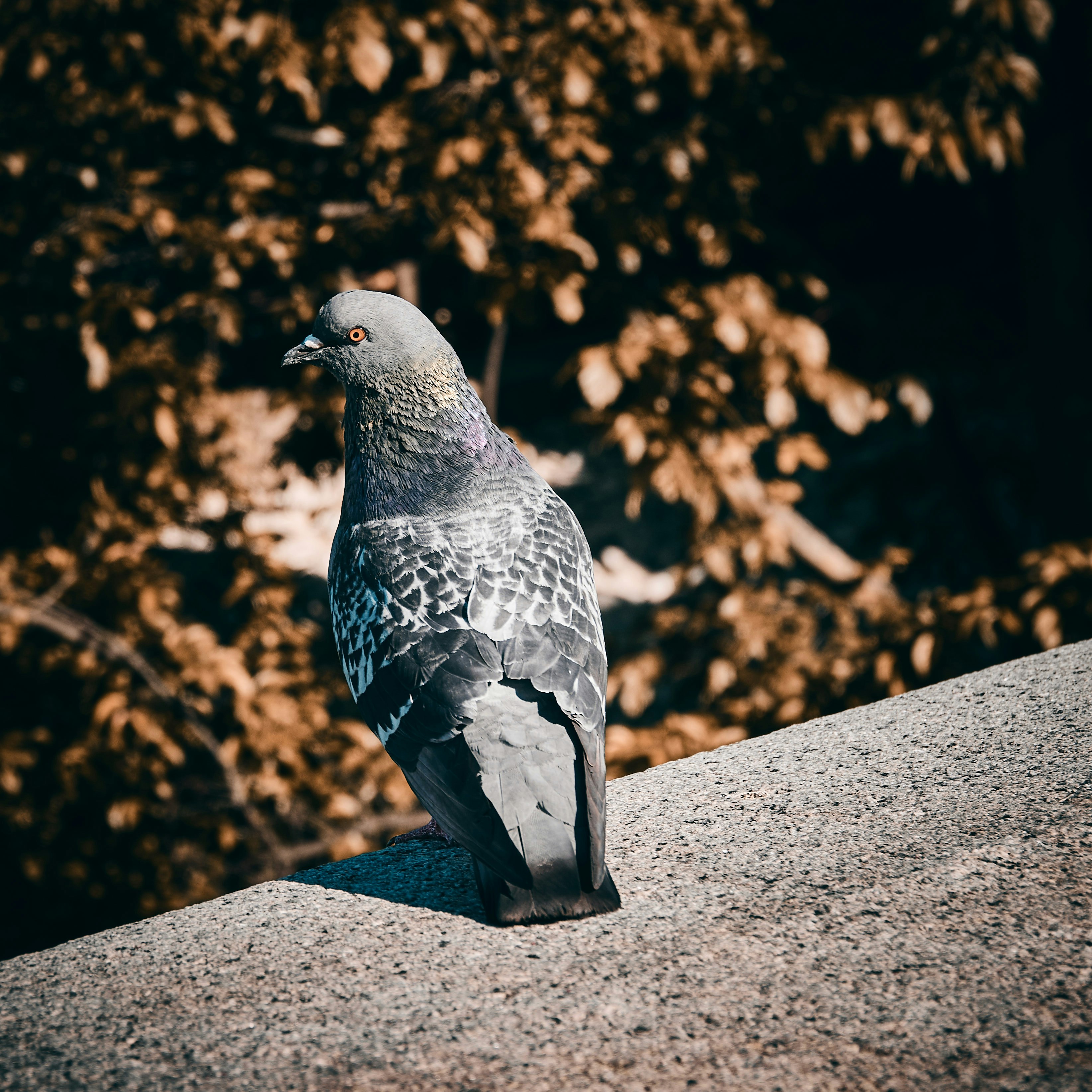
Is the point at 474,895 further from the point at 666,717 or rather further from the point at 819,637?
the point at 819,637

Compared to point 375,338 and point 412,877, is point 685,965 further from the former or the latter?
point 375,338

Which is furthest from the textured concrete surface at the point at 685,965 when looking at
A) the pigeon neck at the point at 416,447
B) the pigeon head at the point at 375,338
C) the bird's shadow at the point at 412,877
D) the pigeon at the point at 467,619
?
the pigeon head at the point at 375,338

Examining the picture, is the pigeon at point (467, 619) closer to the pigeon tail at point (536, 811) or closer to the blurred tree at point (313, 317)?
the pigeon tail at point (536, 811)

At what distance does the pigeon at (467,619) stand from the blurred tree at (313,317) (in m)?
1.26

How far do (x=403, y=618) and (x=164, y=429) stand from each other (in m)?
2.02

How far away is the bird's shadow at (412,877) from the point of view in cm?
182

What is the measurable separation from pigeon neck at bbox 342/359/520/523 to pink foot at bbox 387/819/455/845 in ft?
2.35

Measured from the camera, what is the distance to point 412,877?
196 cm

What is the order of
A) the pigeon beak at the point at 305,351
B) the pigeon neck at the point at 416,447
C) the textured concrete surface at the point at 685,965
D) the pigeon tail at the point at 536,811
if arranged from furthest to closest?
the pigeon beak at the point at 305,351 → the pigeon neck at the point at 416,447 → the pigeon tail at the point at 536,811 → the textured concrete surface at the point at 685,965

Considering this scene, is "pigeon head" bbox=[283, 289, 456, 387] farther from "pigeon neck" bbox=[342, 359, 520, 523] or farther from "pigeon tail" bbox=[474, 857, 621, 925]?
"pigeon tail" bbox=[474, 857, 621, 925]

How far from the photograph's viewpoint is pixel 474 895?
6.04 ft

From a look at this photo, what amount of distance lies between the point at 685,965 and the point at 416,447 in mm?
1184

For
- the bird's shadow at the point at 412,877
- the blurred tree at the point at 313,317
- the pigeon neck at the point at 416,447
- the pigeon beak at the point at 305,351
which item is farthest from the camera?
the blurred tree at the point at 313,317

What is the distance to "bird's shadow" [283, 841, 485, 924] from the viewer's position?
5.98 feet
